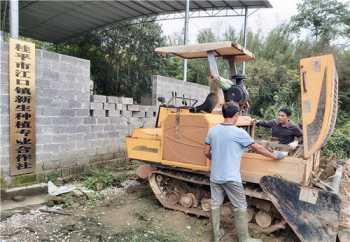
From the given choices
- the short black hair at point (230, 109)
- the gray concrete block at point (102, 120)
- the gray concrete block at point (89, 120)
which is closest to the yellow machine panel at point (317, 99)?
the short black hair at point (230, 109)

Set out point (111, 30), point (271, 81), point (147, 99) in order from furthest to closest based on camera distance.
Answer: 1. point (111, 30)
2. point (271, 81)
3. point (147, 99)

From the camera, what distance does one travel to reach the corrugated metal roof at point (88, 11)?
41.6 ft

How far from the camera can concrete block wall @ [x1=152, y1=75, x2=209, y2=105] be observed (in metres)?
8.38

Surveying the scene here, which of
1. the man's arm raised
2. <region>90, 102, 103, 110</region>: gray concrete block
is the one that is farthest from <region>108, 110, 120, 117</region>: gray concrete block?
the man's arm raised

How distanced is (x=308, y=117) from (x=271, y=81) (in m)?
11.7

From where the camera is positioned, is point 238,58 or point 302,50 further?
point 302,50

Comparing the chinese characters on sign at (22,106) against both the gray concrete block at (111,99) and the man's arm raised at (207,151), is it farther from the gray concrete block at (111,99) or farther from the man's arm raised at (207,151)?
the man's arm raised at (207,151)

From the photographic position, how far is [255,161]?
397 cm

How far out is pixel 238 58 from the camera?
17.0 feet

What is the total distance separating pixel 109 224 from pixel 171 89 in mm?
5343

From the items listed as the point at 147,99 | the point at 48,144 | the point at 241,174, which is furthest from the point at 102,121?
the point at 241,174

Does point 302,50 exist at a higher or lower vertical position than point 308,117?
higher

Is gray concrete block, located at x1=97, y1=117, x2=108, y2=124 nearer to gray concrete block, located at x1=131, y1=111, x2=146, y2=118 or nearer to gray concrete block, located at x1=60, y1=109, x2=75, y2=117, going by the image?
gray concrete block, located at x1=60, y1=109, x2=75, y2=117

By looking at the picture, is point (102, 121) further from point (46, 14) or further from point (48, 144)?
point (46, 14)
